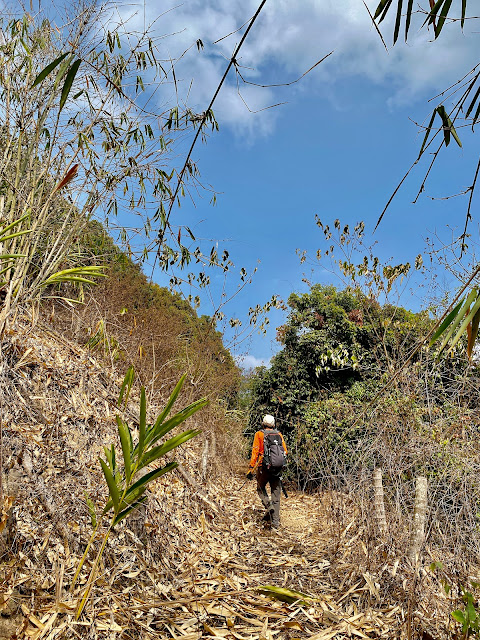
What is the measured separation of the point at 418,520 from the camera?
3996 mm

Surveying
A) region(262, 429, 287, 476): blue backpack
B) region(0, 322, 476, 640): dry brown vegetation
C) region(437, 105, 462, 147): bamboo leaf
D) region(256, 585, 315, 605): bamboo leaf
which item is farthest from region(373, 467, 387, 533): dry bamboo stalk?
region(437, 105, 462, 147): bamboo leaf

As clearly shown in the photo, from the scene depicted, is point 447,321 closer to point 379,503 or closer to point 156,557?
point 379,503

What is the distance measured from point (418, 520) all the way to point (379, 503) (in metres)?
0.37

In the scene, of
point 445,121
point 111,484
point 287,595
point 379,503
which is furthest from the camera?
point 379,503

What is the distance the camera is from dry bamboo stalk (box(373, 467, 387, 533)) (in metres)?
4.15

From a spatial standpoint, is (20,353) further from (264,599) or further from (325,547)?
(325,547)

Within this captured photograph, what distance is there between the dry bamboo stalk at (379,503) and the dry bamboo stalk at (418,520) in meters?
0.26

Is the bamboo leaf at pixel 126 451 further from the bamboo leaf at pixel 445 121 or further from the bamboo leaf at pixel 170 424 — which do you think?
the bamboo leaf at pixel 445 121

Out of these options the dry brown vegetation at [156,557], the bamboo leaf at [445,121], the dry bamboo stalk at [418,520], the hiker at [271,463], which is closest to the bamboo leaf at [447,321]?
the bamboo leaf at [445,121]

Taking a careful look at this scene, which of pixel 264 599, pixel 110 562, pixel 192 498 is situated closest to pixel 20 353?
pixel 110 562

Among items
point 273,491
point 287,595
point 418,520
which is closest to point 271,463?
point 273,491

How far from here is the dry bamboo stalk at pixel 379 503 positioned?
4.15m

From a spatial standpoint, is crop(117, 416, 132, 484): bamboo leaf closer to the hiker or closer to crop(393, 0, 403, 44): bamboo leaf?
crop(393, 0, 403, 44): bamboo leaf

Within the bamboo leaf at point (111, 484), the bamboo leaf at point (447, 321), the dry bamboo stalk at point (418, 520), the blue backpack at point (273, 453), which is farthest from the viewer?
the blue backpack at point (273, 453)
